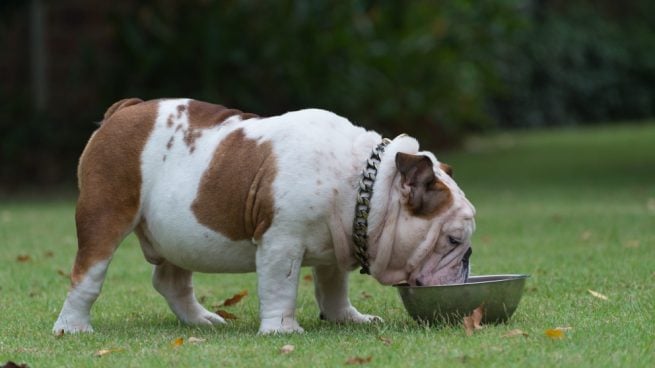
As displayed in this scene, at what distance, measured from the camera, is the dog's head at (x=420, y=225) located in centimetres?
619

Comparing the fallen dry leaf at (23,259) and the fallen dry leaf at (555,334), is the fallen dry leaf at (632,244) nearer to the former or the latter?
the fallen dry leaf at (555,334)

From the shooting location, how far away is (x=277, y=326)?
6.29m

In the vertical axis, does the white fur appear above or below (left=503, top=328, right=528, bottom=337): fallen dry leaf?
below

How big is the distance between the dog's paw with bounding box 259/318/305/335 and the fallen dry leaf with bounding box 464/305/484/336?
88 centimetres

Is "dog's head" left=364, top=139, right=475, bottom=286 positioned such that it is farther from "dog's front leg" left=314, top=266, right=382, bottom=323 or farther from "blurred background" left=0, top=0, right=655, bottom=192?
"blurred background" left=0, top=0, right=655, bottom=192

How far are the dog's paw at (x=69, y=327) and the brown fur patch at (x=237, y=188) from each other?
Result: 0.86 m

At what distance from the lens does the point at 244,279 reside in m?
9.30

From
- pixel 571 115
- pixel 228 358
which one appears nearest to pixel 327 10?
pixel 228 358

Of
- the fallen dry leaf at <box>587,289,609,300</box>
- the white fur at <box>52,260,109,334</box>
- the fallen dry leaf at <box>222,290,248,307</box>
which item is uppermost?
the fallen dry leaf at <box>587,289,609,300</box>

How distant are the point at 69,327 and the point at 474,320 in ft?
7.18

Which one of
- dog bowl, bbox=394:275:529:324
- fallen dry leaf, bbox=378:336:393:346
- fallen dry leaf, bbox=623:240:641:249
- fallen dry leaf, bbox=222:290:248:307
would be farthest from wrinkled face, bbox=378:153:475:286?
fallen dry leaf, bbox=623:240:641:249

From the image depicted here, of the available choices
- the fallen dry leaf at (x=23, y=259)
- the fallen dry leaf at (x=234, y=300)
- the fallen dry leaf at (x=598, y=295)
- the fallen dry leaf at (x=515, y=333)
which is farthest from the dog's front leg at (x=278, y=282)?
the fallen dry leaf at (x=23, y=259)

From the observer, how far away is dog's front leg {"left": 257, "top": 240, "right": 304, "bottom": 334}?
20.6 feet

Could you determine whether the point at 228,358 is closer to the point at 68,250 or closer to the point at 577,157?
the point at 68,250
